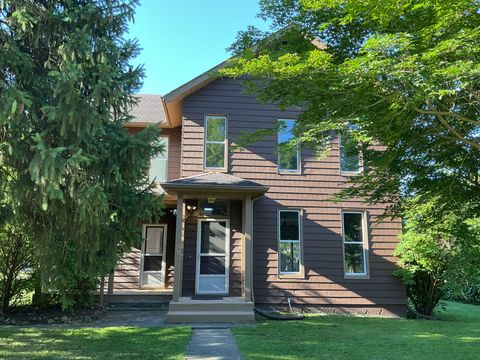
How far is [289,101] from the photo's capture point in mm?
5484

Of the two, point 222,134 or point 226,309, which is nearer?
point 226,309

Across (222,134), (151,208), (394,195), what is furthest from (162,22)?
(394,195)

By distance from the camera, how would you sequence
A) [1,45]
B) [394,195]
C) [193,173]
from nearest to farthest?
[1,45] → [394,195] → [193,173]

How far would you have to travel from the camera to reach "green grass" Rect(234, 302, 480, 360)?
5969 mm

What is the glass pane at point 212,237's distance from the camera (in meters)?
10.8

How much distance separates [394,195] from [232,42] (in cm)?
416

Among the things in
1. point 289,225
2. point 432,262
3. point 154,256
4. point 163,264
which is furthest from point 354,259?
point 154,256

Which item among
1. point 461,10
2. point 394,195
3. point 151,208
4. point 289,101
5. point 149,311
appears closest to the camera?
point 461,10

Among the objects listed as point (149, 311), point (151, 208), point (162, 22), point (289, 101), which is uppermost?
point (162, 22)

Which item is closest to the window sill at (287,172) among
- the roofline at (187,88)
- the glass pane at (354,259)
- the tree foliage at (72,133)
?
the glass pane at (354,259)

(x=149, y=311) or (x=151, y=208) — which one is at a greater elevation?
(x=151, y=208)

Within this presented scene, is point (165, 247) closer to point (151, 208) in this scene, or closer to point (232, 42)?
point (151, 208)

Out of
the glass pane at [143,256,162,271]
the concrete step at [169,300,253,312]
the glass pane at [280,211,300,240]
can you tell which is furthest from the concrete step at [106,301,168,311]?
the glass pane at [280,211,300,240]

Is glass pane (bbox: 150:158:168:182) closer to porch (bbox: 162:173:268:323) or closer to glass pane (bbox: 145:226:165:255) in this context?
porch (bbox: 162:173:268:323)
